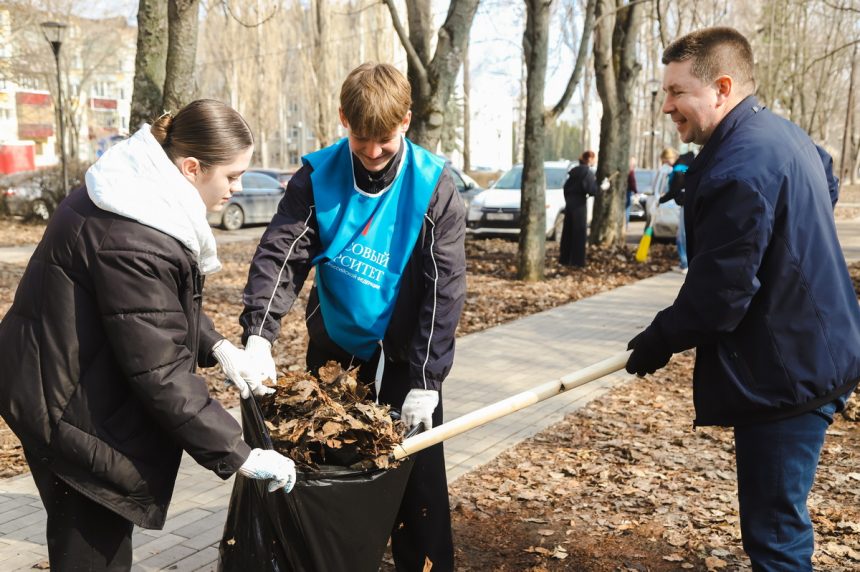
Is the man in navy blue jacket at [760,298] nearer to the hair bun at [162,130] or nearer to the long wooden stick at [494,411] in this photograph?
the long wooden stick at [494,411]

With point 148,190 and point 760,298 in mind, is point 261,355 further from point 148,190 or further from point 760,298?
point 760,298

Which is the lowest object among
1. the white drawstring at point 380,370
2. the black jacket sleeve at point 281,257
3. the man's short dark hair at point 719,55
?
the white drawstring at point 380,370

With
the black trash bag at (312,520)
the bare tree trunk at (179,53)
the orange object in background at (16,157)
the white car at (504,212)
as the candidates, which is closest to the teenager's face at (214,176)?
the black trash bag at (312,520)

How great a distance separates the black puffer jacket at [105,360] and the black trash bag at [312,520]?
11.2 inches

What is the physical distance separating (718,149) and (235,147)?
56.7 inches

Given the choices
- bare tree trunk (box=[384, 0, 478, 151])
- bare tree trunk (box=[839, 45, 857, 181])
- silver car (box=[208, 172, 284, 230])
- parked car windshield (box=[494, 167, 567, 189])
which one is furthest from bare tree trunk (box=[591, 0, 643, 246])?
bare tree trunk (box=[839, 45, 857, 181])

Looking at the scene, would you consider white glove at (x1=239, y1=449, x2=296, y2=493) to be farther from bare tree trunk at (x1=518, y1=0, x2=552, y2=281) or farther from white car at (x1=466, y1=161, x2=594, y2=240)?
white car at (x1=466, y1=161, x2=594, y2=240)

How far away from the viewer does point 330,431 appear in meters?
2.54

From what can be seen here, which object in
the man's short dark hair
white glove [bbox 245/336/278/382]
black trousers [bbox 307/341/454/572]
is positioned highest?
the man's short dark hair

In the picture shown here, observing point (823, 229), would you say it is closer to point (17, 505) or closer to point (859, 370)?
point (859, 370)

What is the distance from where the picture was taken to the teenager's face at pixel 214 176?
2311mm

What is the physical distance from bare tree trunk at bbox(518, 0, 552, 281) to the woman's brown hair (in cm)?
933

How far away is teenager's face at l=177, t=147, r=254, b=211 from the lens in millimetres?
2311

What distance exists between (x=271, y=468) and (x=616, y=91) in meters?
13.9
